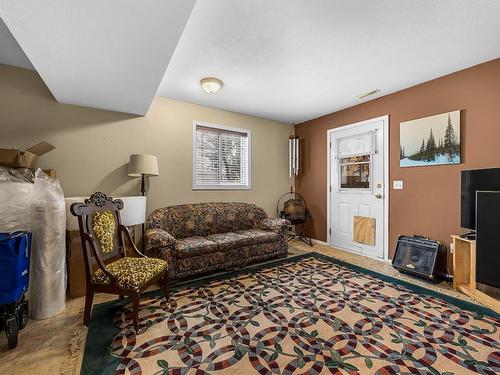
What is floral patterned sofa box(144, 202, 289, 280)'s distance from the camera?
2.89 m

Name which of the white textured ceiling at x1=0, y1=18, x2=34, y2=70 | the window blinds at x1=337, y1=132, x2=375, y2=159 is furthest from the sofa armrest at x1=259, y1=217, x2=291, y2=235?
the white textured ceiling at x1=0, y1=18, x2=34, y2=70

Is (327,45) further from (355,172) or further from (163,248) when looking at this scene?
(163,248)

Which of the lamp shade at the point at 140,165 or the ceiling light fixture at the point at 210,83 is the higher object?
the ceiling light fixture at the point at 210,83

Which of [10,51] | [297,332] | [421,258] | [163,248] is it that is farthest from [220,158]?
[421,258]

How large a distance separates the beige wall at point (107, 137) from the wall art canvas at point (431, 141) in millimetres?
2469

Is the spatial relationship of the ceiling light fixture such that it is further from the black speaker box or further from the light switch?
the black speaker box

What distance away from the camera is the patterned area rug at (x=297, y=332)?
5.11 feet

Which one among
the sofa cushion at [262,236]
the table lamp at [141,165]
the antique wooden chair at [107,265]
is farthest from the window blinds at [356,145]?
the antique wooden chair at [107,265]

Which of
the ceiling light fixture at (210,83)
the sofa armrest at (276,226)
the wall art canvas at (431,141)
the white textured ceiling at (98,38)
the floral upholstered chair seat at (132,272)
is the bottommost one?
the floral upholstered chair seat at (132,272)

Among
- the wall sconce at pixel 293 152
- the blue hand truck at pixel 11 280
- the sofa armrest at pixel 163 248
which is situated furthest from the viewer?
the wall sconce at pixel 293 152

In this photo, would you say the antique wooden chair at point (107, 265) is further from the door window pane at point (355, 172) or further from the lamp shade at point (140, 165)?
the door window pane at point (355, 172)

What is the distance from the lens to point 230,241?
326 centimetres

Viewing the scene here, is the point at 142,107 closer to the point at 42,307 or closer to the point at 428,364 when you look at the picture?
the point at 42,307

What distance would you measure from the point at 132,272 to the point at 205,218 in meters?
1.78
